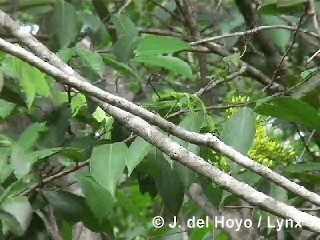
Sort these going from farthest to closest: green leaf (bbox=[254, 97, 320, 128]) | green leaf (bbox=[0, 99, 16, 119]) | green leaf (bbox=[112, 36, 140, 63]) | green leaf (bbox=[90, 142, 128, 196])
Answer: green leaf (bbox=[112, 36, 140, 63]) < green leaf (bbox=[0, 99, 16, 119]) < green leaf (bbox=[254, 97, 320, 128]) < green leaf (bbox=[90, 142, 128, 196])

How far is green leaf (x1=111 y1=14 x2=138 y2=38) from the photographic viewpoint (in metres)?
1.38

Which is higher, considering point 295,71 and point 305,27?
point 305,27

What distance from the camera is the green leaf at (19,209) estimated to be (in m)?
1.00

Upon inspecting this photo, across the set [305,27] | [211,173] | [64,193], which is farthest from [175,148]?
[305,27]

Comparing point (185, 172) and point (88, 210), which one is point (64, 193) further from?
point (185, 172)

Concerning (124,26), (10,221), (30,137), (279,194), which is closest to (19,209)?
(10,221)

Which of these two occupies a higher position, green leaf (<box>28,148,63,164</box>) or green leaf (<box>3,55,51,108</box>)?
green leaf (<box>3,55,51,108</box>)

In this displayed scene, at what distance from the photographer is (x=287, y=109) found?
42.1 inches

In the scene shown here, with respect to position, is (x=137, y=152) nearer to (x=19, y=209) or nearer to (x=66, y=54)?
(x=19, y=209)

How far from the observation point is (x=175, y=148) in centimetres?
89

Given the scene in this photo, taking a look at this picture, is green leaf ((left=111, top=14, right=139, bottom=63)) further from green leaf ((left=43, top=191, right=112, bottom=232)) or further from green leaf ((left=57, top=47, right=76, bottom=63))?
green leaf ((left=43, top=191, right=112, bottom=232))

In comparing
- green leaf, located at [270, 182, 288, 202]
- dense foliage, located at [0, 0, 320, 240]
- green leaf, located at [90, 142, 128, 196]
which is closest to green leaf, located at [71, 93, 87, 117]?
dense foliage, located at [0, 0, 320, 240]

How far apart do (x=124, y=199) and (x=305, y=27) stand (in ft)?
2.00

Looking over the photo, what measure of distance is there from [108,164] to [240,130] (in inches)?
7.9
